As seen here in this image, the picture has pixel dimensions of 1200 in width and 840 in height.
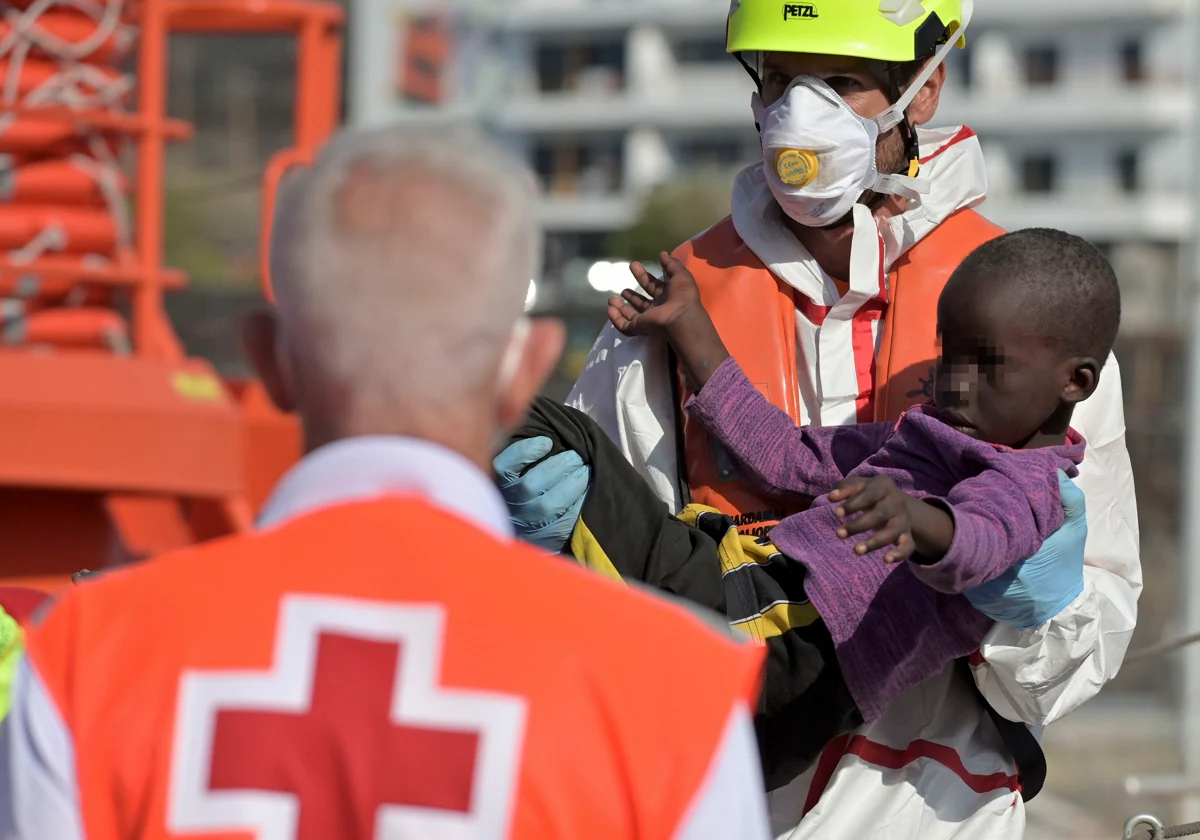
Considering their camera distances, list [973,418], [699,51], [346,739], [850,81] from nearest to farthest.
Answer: [346,739]
[973,418]
[850,81]
[699,51]

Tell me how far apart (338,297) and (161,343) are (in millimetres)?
6064

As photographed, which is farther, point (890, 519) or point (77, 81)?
point (77, 81)

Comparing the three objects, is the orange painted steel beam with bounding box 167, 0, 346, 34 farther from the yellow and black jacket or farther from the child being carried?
the child being carried

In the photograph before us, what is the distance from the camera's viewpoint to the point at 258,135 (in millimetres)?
49562

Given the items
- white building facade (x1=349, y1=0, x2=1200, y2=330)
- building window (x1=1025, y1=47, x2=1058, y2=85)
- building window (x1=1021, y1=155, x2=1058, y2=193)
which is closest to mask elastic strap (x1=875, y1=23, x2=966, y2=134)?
white building facade (x1=349, y1=0, x2=1200, y2=330)

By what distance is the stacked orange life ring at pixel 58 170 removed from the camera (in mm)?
6734

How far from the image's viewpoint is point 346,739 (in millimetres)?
1230

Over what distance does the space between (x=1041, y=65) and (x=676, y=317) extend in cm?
4785

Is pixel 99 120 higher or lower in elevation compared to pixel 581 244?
higher

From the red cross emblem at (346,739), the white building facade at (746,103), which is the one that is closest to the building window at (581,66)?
the white building facade at (746,103)

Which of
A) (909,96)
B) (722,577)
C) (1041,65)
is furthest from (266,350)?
(1041,65)

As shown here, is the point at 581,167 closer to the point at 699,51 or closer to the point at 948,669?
the point at 699,51

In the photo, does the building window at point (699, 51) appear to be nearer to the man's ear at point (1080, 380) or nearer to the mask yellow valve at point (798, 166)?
the mask yellow valve at point (798, 166)

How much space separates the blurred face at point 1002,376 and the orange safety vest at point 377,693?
1176 mm
